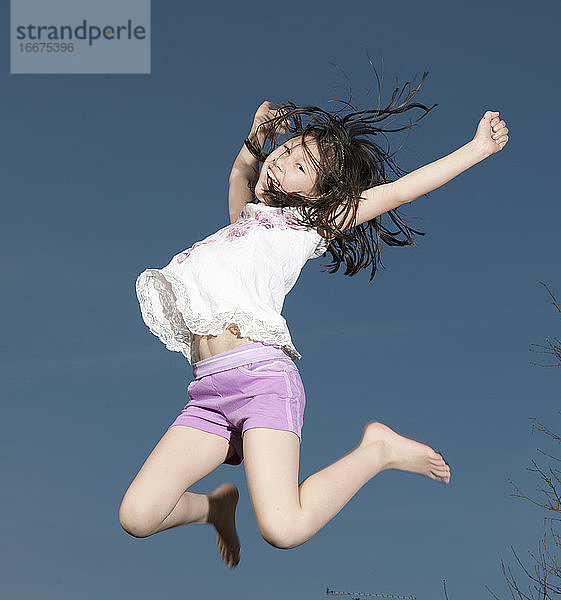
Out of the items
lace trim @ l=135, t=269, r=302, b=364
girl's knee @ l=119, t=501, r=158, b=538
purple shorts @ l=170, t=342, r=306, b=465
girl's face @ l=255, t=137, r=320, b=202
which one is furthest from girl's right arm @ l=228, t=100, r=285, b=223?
girl's knee @ l=119, t=501, r=158, b=538

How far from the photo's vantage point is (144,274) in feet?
11.2

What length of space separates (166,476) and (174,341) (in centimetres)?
51

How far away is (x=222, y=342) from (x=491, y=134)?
124 centimetres

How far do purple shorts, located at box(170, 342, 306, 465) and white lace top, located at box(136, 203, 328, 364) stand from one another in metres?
0.08

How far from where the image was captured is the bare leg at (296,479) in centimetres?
311

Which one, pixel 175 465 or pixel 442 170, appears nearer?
pixel 175 465

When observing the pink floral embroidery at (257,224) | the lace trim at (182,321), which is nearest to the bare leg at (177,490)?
the lace trim at (182,321)

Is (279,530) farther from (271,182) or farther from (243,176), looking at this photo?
(243,176)

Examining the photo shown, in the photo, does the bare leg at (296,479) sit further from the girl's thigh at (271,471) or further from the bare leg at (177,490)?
the bare leg at (177,490)

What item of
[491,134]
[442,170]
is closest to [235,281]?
[442,170]

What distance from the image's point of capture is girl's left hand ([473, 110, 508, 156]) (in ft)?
11.2

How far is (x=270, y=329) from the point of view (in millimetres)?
3262

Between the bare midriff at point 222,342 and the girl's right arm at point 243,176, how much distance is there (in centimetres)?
65

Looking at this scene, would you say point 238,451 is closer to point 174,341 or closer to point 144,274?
point 174,341
